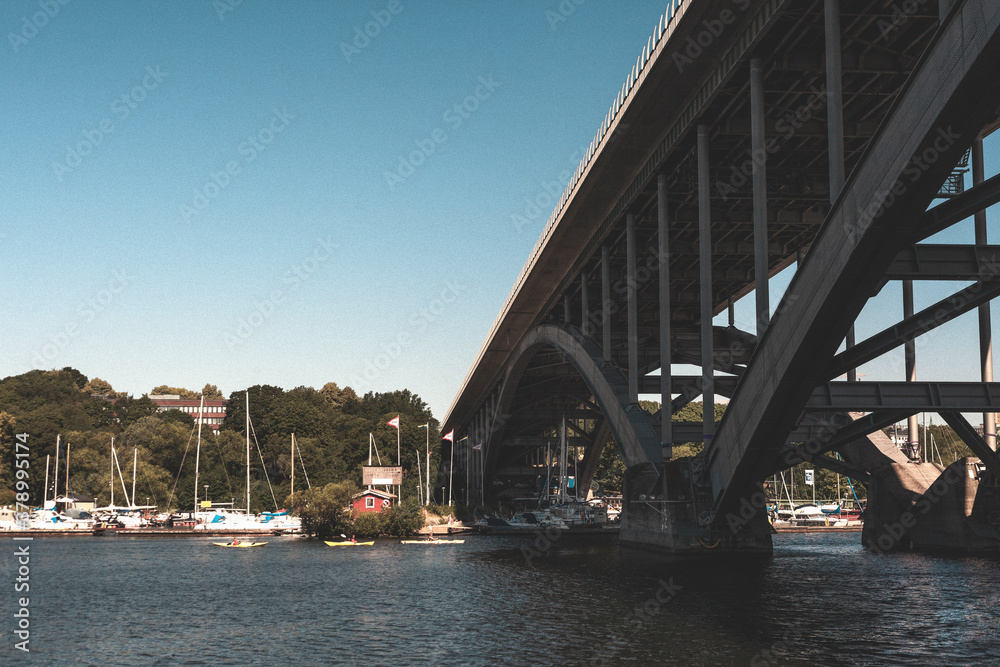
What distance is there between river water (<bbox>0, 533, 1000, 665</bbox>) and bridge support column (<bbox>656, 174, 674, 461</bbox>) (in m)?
6.13

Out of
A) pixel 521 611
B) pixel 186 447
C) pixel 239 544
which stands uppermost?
pixel 186 447

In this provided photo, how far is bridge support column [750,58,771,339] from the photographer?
33500 millimetres


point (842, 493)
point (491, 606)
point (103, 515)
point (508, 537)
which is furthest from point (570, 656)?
point (842, 493)

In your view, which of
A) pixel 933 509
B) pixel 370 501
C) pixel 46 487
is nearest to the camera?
pixel 933 509

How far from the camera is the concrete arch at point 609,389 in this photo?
4756 cm

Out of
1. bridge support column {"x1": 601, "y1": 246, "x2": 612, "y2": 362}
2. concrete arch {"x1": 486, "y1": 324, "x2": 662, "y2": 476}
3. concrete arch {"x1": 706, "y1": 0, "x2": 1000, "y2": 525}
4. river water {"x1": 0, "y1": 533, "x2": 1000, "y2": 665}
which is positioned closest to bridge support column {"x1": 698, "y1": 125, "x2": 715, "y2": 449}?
concrete arch {"x1": 706, "y1": 0, "x2": 1000, "y2": 525}

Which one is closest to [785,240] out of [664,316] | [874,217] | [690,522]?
[664,316]

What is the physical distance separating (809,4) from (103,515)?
8513 centimetres

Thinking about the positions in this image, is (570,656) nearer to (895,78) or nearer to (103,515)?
(895,78)

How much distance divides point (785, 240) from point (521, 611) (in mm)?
30318

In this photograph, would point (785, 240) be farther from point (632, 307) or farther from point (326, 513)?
point (326, 513)

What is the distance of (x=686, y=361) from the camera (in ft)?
192

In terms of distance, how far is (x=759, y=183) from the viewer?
34031mm

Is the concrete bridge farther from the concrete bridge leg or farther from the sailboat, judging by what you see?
the sailboat
